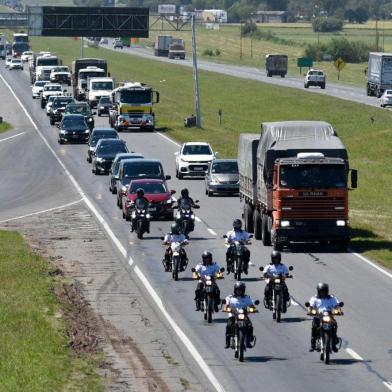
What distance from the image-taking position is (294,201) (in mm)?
38875

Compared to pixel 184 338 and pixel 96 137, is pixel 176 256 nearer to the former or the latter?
pixel 184 338

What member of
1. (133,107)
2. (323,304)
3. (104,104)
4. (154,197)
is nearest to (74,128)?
(133,107)

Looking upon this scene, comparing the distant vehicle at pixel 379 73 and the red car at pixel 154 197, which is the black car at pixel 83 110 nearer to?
the distant vehicle at pixel 379 73

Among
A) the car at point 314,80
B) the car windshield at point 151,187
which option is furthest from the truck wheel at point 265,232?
the car at point 314,80

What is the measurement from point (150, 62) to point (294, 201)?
143 meters

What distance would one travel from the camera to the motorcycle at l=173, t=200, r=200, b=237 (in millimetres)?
41969

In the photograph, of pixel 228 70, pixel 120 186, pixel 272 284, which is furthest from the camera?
pixel 228 70

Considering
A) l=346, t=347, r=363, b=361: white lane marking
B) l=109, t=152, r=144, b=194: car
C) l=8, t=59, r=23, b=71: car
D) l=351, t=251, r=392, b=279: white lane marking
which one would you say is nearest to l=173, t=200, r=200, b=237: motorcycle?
l=351, t=251, r=392, b=279: white lane marking

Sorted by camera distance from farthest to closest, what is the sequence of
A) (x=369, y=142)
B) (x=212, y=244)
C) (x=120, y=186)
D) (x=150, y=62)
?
(x=150, y=62), (x=369, y=142), (x=120, y=186), (x=212, y=244)

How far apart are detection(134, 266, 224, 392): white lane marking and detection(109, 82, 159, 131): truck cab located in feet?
167

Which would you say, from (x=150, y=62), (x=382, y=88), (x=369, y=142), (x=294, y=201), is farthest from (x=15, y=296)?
(x=150, y=62)

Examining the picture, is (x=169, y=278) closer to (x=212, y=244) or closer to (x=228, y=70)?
(x=212, y=244)

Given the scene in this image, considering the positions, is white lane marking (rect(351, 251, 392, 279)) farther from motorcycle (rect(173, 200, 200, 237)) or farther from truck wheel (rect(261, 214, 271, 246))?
motorcycle (rect(173, 200, 200, 237))

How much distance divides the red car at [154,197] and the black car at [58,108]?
49.9 metres
